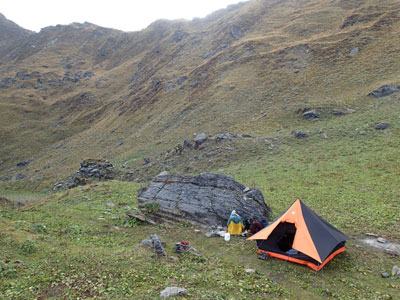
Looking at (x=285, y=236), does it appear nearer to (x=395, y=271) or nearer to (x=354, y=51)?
(x=395, y=271)

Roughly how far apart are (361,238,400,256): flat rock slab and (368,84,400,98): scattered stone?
29627 millimetres

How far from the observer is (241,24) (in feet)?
249

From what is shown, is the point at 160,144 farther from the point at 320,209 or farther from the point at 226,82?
the point at 320,209

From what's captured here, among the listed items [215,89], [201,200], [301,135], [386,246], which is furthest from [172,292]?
[215,89]

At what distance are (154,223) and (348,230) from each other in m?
10.6

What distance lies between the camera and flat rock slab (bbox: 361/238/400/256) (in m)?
10.5

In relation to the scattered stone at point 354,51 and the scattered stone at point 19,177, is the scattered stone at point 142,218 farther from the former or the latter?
the scattered stone at point 354,51

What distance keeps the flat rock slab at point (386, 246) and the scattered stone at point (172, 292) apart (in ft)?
29.9

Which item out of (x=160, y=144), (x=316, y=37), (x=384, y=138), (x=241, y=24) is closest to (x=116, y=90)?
(x=241, y=24)

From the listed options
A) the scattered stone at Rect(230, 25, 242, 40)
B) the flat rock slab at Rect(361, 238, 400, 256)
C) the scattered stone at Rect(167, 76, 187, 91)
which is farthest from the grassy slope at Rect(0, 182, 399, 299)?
the scattered stone at Rect(230, 25, 242, 40)

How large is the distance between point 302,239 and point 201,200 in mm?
6468

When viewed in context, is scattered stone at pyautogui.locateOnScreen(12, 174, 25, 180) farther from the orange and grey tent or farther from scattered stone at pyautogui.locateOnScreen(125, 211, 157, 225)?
the orange and grey tent

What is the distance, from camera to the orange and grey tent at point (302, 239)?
9.87 metres

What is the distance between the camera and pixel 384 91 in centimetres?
3356
